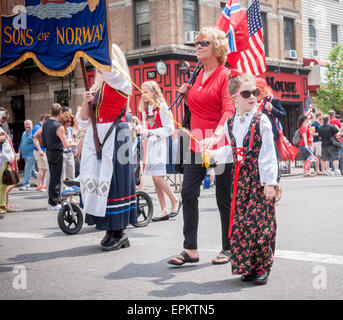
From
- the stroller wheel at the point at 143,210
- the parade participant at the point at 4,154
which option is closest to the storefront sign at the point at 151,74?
the parade participant at the point at 4,154

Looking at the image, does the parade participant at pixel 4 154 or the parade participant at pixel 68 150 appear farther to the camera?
the parade participant at pixel 68 150

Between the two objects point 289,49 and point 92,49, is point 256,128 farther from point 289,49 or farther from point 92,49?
point 289,49

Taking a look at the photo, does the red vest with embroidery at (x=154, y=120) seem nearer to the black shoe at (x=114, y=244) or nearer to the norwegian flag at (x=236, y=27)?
the norwegian flag at (x=236, y=27)

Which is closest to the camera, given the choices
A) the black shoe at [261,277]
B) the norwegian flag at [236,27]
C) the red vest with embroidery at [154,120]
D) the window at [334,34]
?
the black shoe at [261,277]

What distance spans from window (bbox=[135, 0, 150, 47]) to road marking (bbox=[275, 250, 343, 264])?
1860 cm

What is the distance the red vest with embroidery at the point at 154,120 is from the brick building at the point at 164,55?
12.8m

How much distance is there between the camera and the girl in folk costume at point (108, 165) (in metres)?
5.96

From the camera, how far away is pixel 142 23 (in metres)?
23.2

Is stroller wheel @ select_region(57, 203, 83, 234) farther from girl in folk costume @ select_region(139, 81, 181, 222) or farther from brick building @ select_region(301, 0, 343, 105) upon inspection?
brick building @ select_region(301, 0, 343, 105)

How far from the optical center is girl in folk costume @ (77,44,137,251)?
5.96 m

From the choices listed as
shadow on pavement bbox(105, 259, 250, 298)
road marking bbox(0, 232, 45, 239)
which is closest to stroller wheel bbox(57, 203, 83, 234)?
road marking bbox(0, 232, 45, 239)

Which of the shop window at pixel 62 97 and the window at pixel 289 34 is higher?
the window at pixel 289 34

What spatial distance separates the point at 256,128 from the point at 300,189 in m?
8.79
